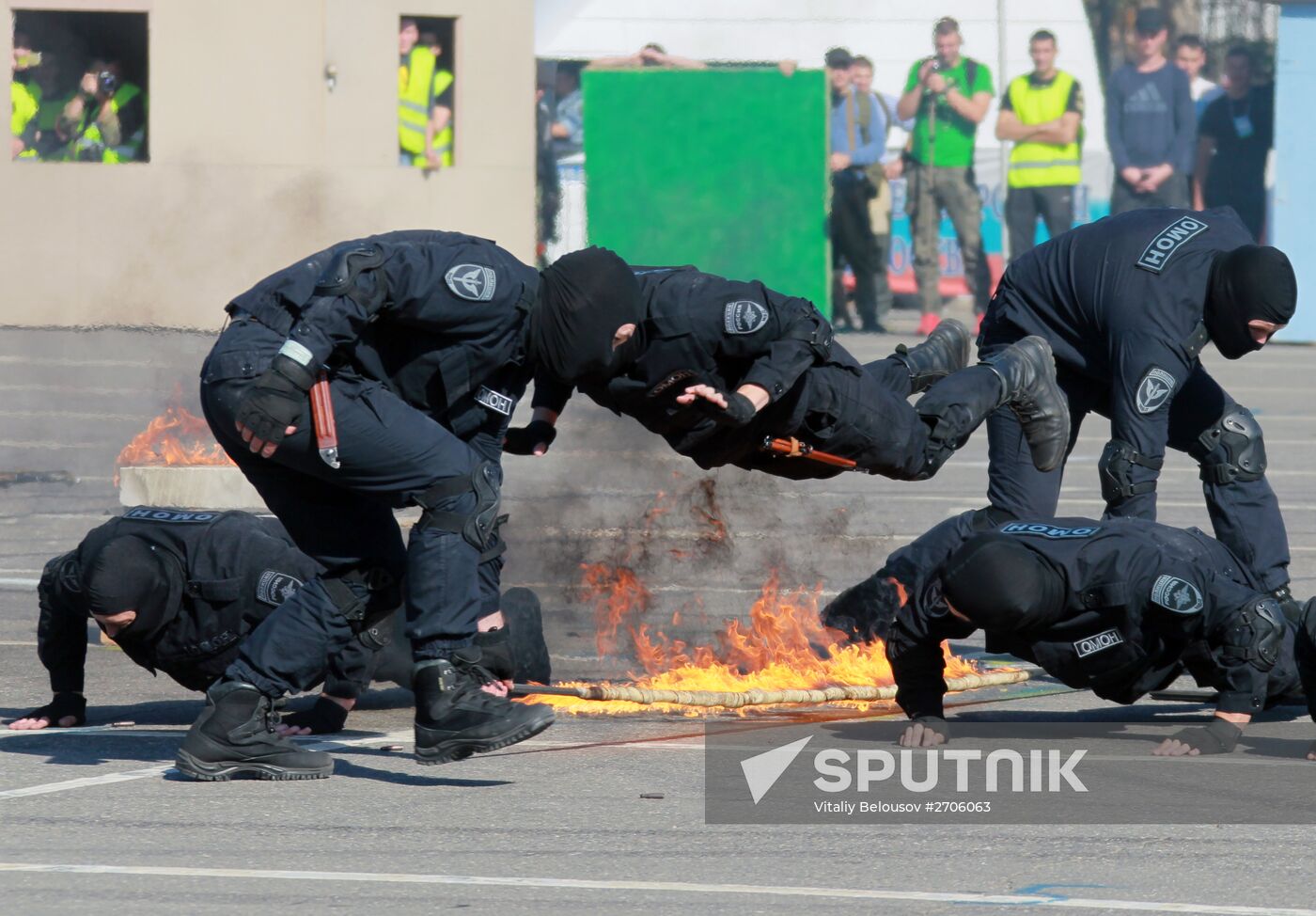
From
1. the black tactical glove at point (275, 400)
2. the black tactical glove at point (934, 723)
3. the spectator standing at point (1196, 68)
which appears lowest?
the black tactical glove at point (934, 723)

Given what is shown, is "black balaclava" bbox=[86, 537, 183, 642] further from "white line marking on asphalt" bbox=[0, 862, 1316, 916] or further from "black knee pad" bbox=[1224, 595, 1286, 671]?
"black knee pad" bbox=[1224, 595, 1286, 671]

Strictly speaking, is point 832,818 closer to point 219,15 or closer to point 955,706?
point 955,706

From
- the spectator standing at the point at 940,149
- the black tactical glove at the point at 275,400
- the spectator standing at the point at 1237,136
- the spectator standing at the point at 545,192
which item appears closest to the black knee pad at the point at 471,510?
the black tactical glove at the point at 275,400

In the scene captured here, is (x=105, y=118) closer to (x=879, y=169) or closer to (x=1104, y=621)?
(x=879, y=169)

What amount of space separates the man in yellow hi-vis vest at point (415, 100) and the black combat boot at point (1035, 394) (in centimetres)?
1297

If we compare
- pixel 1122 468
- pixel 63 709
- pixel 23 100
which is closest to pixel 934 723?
pixel 1122 468

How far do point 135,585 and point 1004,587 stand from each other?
2.57 m

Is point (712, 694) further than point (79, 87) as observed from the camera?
No

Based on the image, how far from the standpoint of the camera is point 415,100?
64.7 ft

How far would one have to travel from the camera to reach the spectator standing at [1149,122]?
1956 centimetres

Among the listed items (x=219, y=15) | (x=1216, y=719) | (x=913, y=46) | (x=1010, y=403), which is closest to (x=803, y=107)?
(x=913, y=46)

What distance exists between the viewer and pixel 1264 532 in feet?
24.8

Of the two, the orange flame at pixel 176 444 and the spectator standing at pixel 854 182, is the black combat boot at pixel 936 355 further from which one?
the spectator standing at pixel 854 182

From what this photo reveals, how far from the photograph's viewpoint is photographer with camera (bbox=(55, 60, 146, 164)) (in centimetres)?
1858
